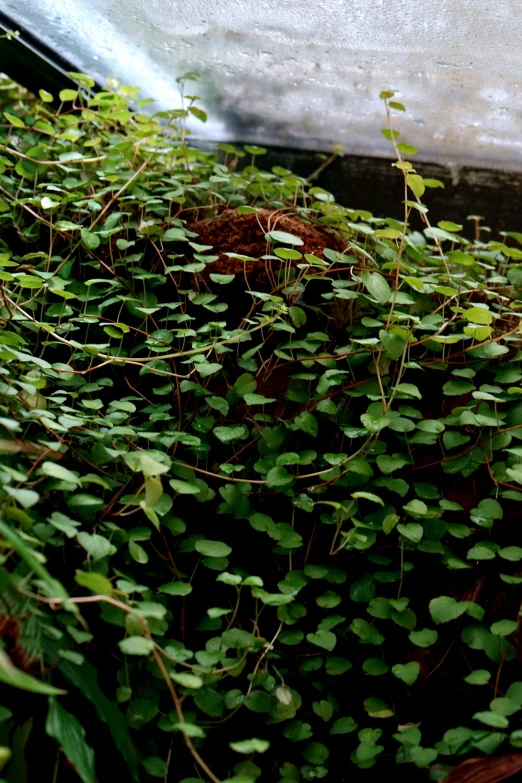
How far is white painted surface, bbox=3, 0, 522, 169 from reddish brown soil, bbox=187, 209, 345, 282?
49 cm

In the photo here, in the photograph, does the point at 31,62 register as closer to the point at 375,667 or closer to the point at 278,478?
the point at 278,478

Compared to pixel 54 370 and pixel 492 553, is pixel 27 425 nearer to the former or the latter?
pixel 54 370

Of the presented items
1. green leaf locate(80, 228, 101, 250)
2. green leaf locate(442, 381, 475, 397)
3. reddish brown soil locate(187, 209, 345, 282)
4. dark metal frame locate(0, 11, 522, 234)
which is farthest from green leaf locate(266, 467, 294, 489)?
dark metal frame locate(0, 11, 522, 234)

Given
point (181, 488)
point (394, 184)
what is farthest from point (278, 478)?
point (394, 184)

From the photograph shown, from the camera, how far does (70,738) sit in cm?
73

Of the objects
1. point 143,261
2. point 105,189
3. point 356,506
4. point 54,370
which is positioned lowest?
point 356,506

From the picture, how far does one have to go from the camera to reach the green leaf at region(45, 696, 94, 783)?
28.2 inches

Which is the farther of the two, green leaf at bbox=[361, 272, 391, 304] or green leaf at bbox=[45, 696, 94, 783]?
green leaf at bbox=[361, 272, 391, 304]

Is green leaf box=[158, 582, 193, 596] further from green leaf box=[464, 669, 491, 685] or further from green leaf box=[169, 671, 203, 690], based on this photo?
green leaf box=[464, 669, 491, 685]

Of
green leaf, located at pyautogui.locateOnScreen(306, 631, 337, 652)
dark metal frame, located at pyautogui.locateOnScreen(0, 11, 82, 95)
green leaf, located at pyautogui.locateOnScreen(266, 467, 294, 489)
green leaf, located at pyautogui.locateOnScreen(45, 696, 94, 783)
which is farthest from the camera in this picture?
dark metal frame, located at pyautogui.locateOnScreen(0, 11, 82, 95)

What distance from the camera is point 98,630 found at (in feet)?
3.14

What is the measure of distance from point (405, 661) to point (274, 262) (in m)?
0.84

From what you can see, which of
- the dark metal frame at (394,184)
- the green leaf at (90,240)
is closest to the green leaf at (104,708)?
the green leaf at (90,240)

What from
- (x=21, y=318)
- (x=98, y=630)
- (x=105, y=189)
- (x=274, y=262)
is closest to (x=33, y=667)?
(x=98, y=630)
